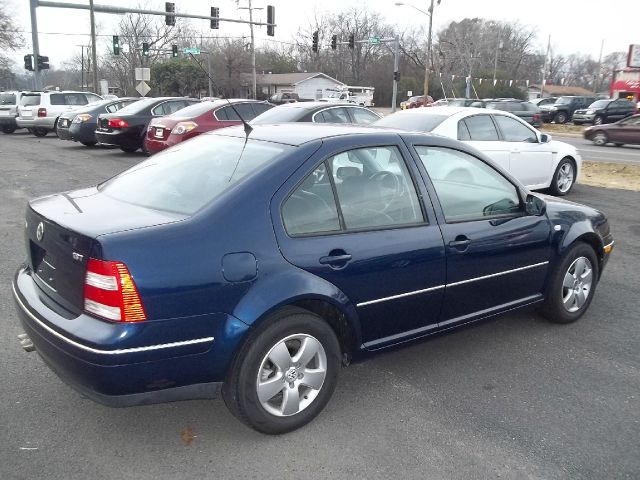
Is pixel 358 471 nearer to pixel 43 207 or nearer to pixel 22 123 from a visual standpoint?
pixel 43 207

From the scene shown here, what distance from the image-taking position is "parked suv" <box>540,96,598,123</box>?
37.7 meters

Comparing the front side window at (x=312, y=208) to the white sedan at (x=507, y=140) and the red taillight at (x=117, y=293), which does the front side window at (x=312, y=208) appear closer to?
the red taillight at (x=117, y=293)

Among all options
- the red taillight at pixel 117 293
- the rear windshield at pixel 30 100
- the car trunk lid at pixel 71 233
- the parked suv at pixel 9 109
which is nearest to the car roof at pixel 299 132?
the car trunk lid at pixel 71 233

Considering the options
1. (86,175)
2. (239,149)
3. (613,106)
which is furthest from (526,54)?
(239,149)

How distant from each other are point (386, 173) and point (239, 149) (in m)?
0.90

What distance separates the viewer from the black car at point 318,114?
1026 centimetres

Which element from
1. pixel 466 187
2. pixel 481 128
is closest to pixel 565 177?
pixel 481 128

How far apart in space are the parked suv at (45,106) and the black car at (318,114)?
45.7ft

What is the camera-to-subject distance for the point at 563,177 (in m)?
10.6

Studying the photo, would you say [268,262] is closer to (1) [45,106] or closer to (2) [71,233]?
(2) [71,233]

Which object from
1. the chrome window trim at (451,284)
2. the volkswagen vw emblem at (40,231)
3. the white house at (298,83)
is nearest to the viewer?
the volkswagen vw emblem at (40,231)

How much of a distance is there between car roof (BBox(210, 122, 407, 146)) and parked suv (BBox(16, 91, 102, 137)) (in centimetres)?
2011

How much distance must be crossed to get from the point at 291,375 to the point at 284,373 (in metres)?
0.06

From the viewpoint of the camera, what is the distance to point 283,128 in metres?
3.88
